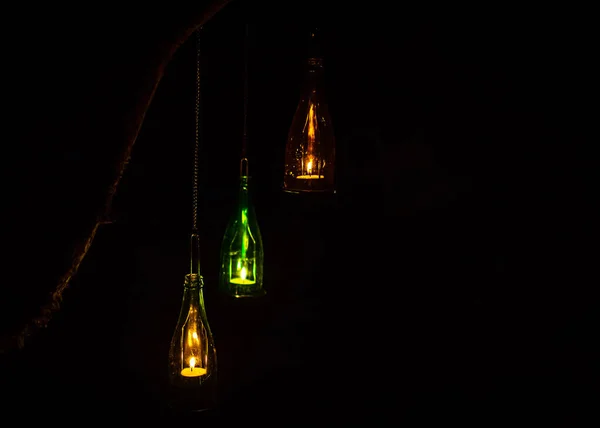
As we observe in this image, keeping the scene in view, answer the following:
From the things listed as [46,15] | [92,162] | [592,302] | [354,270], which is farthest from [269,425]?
[46,15]

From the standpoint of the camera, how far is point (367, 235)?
274 cm

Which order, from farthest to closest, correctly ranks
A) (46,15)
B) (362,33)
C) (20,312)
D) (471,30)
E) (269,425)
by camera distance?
1. (269,425)
2. (362,33)
3. (471,30)
4. (20,312)
5. (46,15)

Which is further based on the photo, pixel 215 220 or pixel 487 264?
pixel 215 220

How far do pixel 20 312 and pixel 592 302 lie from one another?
2088 millimetres

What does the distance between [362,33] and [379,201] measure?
79 centimetres

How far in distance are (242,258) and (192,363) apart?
1.48 feet

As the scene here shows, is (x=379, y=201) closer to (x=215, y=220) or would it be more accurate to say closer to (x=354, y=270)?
(x=354, y=270)

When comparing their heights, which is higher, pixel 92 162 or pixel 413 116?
pixel 413 116

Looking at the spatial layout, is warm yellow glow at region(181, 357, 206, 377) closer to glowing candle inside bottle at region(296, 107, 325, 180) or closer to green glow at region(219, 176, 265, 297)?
green glow at region(219, 176, 265, 297)

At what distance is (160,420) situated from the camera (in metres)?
2.98

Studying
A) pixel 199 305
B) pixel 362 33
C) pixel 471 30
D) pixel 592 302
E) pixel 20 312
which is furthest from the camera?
pixel 362 33

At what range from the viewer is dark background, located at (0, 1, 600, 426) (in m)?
2.33

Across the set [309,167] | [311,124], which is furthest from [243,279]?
[311,124]

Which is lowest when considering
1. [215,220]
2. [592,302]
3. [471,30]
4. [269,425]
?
[269,425]
